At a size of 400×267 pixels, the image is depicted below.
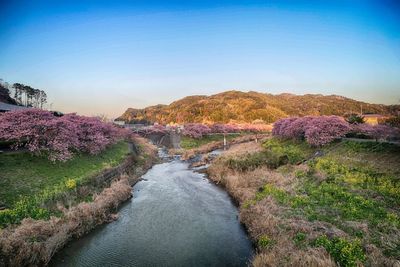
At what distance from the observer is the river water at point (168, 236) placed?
1667cm

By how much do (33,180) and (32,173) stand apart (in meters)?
1.52

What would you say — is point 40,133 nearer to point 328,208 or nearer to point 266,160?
point 266,160

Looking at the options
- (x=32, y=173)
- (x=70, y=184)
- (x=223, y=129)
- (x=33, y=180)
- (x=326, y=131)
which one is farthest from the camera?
(x=223, y=129)

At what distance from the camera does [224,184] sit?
3444cm

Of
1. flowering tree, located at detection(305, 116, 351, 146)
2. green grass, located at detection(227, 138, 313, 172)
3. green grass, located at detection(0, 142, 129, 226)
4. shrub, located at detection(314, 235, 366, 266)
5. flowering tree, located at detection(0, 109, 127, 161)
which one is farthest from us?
flowering tree, located at detection(305, 116, 351, 146)

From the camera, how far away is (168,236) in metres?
20.0

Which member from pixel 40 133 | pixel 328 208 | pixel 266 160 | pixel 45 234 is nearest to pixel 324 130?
pixel 266 160

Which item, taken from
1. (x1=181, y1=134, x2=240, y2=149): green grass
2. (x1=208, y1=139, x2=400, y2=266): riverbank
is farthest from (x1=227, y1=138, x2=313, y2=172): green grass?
(x1=181, y1=134, x2=240, y2=149): green grass

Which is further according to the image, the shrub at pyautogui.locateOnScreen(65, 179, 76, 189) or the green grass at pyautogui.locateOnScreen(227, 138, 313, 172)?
the green grass at pyautogui.locateOnScreen(227, 138, 313, 172)

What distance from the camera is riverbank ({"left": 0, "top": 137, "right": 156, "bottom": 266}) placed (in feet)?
48.7

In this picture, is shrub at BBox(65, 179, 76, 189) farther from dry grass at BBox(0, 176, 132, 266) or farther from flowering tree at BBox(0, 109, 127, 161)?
flowering tree at BBox(0, 109, 127, 161)

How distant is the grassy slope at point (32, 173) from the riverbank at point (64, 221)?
1.57 m

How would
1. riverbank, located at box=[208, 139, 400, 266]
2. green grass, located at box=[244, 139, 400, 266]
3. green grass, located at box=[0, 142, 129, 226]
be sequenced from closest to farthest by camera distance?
riverbank, located at box=[208, 139, 400, 266] → green grass, located at box=[244, 139, 400, 266] → green grass, located at box=[0, 142, 129, 226]

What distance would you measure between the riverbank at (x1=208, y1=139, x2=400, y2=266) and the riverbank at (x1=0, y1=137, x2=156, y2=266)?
480 inches
